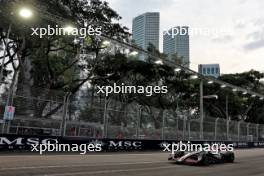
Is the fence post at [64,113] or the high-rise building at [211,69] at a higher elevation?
the high-rise building at [211,69]

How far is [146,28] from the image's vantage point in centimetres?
4062

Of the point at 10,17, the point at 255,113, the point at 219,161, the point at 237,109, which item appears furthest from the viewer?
the point at 255,113

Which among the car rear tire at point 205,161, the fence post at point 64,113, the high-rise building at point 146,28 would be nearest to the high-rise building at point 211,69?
the high-rise building at point 146,28

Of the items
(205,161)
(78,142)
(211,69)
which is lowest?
(205,161)

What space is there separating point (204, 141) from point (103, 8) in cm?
1617

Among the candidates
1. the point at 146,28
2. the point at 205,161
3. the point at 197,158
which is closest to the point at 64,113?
the point at 197,158

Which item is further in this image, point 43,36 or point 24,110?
point 43,36

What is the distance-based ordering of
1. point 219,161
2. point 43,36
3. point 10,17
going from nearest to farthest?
1. point 219,161
2. point 10,17
3. point 43,36

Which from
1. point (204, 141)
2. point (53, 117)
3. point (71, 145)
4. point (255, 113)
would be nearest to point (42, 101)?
point (53, 117)

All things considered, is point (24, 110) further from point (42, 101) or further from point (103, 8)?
point (103, 8)

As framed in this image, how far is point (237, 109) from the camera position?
5725 cm

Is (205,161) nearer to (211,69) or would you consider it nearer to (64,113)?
(64,113)

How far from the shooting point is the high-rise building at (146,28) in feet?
128

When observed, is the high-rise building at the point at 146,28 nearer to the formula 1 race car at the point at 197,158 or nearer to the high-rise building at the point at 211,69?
the high-rise building at the point at 211,69
